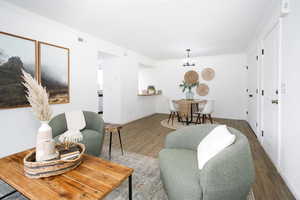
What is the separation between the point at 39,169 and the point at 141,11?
2.42 meters

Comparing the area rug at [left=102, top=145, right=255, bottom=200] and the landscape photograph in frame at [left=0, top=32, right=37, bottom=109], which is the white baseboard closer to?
the area rug at [left=102, top=145, right=255, bottom=200]

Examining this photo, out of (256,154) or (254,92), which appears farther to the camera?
(254,92)

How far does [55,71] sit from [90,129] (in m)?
1.33

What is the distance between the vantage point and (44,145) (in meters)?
1.21

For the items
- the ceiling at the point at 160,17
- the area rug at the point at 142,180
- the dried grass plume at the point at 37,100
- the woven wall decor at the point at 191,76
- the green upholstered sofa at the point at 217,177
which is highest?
the ceiling at the point at 160,17

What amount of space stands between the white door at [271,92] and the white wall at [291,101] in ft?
0.93

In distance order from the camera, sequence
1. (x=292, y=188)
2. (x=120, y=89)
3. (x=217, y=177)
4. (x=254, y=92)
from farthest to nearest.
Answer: (x=120, y=89), (x=254, y=92), (x=292, y=188), (x=217, y=177)

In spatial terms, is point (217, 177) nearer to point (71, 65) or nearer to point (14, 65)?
point (14, 65)

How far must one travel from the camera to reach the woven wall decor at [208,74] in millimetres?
5473

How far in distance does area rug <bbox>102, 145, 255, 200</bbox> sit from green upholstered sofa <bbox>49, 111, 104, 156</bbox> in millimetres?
332

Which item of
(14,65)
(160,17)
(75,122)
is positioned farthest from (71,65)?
(160,17)

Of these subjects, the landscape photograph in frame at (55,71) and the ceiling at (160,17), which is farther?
the landscape photograph in frame at (55,71)

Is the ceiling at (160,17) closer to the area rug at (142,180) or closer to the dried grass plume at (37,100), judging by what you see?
the dried grass plume at (37,100)

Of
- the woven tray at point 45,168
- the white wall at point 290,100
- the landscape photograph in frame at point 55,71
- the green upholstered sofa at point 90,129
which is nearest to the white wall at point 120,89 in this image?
the landscape photograph in frame at point 55,71
